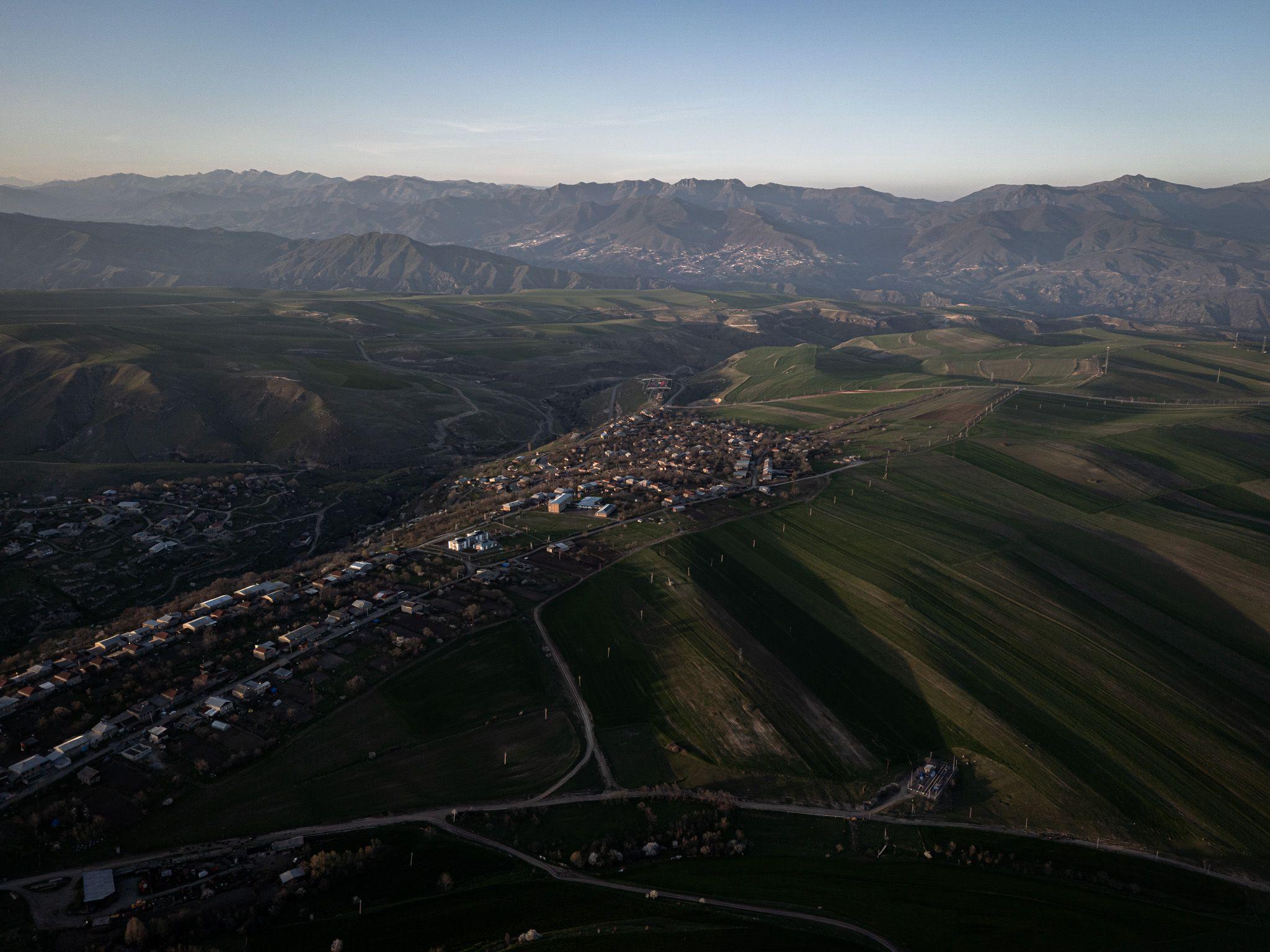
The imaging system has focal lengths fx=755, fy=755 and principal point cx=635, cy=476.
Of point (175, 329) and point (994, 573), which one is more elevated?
point (175, 329)

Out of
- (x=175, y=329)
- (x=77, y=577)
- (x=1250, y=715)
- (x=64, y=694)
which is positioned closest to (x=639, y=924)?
(x=64, y=694)

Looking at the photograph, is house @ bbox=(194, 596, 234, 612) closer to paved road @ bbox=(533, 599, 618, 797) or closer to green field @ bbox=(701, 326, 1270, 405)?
paved road @ bbox=(533, 599, 618, 797)

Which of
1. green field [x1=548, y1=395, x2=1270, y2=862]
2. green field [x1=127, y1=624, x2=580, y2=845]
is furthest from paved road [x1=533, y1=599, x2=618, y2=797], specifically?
green field [x1=548, y1=395, x2=1270, y2=862]

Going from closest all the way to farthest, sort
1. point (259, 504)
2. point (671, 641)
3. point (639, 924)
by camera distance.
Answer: point (639, 924) → point (671, 641) → point (259, 504)

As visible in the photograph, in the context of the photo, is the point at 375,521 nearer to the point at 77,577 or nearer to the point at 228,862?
the point at 77,577

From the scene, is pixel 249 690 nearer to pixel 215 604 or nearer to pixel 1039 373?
pixel 215 604

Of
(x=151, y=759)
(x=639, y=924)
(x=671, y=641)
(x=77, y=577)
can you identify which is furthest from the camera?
(x=77, y=577)

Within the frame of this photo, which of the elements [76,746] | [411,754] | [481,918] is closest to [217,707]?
[76,746]
